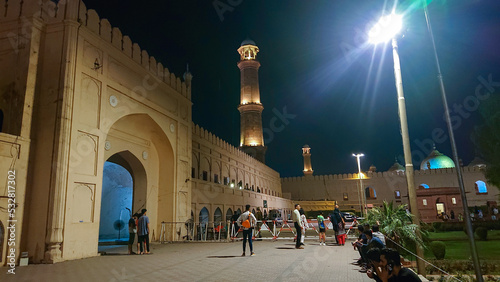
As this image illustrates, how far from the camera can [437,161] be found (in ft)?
170

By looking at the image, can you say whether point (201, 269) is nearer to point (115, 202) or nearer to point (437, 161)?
point (115, 202)

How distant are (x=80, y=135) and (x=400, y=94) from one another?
29.5ft

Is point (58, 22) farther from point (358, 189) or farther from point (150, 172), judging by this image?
point (358, 189)

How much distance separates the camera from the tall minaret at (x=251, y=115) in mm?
41062

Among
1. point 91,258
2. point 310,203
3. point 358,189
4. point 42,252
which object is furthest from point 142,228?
point 358,189

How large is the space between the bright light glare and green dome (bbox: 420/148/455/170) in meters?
51.5

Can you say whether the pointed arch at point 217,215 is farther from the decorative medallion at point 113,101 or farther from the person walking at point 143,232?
the decorative medallion at point 113,101

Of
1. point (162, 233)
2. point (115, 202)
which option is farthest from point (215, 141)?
point (162, 233)

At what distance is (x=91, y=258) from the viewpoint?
361 inches

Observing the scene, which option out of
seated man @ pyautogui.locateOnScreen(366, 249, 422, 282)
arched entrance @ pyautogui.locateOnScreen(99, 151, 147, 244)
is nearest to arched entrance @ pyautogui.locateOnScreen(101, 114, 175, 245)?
arched entrance @ pyautogui.locateOnScreen(99, 151, 147, 244)

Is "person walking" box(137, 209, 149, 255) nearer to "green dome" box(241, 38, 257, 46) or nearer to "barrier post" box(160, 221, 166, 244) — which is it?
"barrier post" box(160, 221, 166, 244)

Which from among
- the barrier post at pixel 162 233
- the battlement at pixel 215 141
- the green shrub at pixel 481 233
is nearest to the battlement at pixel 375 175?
the battlement at pixel 215 141

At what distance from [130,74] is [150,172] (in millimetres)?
4817

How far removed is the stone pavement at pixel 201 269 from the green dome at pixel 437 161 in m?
50.0
